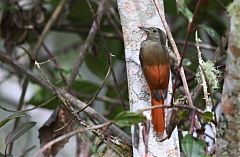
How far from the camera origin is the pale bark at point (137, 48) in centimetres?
118

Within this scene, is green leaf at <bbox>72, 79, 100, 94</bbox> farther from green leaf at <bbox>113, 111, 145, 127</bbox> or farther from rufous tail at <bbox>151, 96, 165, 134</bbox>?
green leaf at <bbox>113, 111, 145, 127</bbox>

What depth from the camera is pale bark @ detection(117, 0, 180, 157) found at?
118 cm

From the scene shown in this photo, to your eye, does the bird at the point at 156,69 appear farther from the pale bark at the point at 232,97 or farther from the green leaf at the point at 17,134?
the green leaf at the point at 17,134

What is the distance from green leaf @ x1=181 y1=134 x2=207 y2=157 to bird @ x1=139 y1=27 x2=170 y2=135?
11 centimetres

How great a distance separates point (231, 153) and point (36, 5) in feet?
5.05

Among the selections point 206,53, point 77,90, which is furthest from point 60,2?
point 206,53

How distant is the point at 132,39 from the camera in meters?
1.23

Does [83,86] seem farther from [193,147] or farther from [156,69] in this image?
[193,147]

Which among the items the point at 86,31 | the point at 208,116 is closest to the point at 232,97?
the point at 208,116

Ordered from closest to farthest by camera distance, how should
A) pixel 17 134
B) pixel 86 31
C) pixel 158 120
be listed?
1. pixel 158 120
2. pixel 17 134
3. pixel 86 31

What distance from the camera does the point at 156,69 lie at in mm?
1177

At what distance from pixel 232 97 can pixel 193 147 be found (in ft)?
0.37

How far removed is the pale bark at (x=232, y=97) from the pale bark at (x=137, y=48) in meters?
0.19

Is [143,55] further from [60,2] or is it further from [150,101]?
[60,2]
